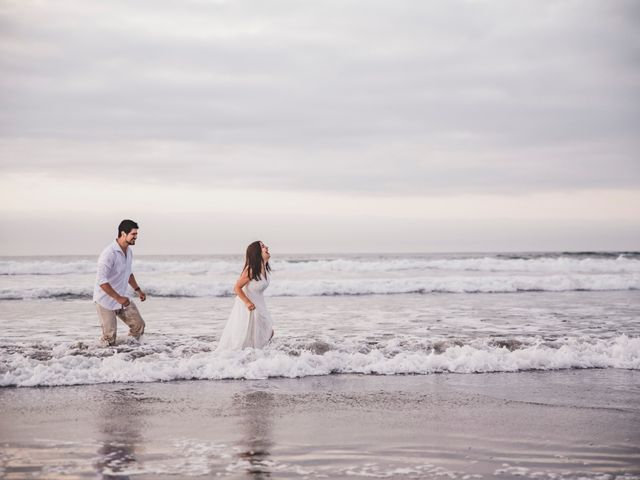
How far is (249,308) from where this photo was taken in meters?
9.99

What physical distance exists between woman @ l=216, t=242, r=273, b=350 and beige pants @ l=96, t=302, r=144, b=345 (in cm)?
171

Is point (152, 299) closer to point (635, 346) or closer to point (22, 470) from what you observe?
point (635, 346)

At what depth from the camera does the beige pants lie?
413 inches

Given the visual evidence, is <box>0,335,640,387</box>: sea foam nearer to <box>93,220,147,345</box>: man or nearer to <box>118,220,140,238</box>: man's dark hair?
<box>93,220,147,345</box>: man

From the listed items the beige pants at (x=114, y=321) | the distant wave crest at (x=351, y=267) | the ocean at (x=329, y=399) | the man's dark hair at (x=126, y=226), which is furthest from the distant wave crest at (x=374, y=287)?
the man's dark hair at (x=126, y=226)

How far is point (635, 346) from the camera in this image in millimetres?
10859

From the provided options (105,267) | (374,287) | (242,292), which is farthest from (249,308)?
(374,287)

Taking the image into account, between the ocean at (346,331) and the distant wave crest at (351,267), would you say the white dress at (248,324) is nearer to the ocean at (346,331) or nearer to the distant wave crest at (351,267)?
the ocean at (346,331)

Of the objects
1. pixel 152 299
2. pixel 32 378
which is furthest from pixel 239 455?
pixel 152 299

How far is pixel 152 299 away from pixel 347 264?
2054 centimetres

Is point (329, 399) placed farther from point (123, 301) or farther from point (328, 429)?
point (123, 301)

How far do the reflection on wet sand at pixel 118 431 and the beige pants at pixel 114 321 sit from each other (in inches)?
91.6

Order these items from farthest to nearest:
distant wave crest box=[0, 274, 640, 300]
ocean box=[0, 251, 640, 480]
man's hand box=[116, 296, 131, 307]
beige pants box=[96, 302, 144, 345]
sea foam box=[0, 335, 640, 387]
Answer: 1. distant wave crest box=[0, 274, 640, 300]
2. beige pants box=[96, 302, 144, 345]
3. man's hand box=[116, 296, 131, 307]
4. sea foam box=[0, 335, 640, 387]
5. ocean box=[0, 251, 640, 480]

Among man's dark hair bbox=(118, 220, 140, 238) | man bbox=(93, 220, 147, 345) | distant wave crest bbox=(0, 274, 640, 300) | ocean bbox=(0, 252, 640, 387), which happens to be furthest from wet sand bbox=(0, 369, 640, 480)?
distant wave crest bbox=(0, 274, 640, 300)
